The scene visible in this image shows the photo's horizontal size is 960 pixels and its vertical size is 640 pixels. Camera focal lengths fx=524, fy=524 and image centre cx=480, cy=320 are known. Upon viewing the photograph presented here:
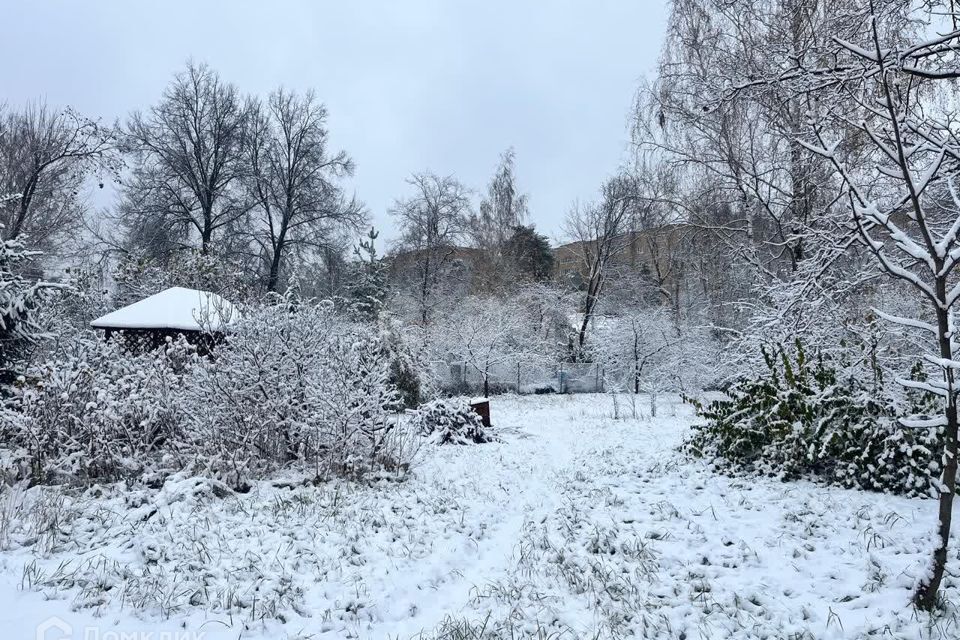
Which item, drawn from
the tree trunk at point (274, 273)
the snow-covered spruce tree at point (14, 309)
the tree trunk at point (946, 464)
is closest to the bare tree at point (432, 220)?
the tree trunk at point (274, 273)

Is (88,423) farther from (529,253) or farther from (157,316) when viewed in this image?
(529,253)

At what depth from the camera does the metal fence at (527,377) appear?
72.6 ft

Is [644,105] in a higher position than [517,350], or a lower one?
higher

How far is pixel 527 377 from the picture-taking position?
2277 centimetres

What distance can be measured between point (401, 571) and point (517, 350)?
66.6ft

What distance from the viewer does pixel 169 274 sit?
61.0 feet

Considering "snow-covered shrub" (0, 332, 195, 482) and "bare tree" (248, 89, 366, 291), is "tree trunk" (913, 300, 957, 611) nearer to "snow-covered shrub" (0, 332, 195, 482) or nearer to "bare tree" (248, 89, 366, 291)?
"snow-covered shrub" (0, 332, 195, 482)

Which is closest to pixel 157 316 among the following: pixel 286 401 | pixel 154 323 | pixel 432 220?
pixel 154 323

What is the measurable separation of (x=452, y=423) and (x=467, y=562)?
6.16 metres

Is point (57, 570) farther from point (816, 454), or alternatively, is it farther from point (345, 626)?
point (816, 454)

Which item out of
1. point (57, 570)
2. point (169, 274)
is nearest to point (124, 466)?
point (57, 570)

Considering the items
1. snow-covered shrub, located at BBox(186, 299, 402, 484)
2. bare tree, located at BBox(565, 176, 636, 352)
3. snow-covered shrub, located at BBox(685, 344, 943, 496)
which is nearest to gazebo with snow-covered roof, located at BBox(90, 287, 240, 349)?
snow-covered shrub, located at BBox(186, 299, 402, 484)

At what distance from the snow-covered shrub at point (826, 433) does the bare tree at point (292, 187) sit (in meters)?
21.3

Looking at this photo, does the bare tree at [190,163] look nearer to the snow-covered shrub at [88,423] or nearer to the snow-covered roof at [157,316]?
the snow-covered roof at [157,316]
